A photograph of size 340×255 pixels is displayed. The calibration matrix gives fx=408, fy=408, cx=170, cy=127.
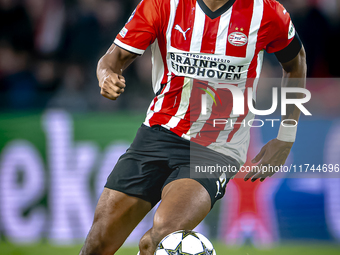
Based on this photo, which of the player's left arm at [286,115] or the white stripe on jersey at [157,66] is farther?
the player's left arm at [286,115]

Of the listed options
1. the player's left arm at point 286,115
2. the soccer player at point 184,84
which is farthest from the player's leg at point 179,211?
the player's left arm at point 286,115

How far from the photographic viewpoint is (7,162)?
412 cm

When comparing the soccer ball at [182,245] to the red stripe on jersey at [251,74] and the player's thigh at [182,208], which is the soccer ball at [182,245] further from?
the red stripe on jersey at [251,74]

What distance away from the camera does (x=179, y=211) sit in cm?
227

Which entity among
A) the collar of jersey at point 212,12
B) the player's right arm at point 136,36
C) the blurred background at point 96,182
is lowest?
the blurred background at point 96,182

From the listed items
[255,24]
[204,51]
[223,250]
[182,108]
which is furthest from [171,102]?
[223,250]

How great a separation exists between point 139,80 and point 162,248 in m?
3.17

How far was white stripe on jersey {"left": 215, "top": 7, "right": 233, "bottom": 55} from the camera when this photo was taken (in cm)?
258

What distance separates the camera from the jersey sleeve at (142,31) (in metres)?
2.56

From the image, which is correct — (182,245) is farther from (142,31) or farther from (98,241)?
(142,31)

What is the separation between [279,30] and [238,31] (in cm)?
28

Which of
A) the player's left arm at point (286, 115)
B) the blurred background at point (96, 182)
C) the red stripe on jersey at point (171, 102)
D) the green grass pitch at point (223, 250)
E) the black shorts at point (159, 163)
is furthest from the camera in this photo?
the blurred background at point (96, 182)

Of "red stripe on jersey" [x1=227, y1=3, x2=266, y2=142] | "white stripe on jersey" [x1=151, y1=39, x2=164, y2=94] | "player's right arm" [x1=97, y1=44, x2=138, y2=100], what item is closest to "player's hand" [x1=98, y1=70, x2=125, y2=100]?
"player's right arm" [x1=97, y1=44, x2=138, y2=100]

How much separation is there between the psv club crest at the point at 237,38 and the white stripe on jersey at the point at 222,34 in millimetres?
32
